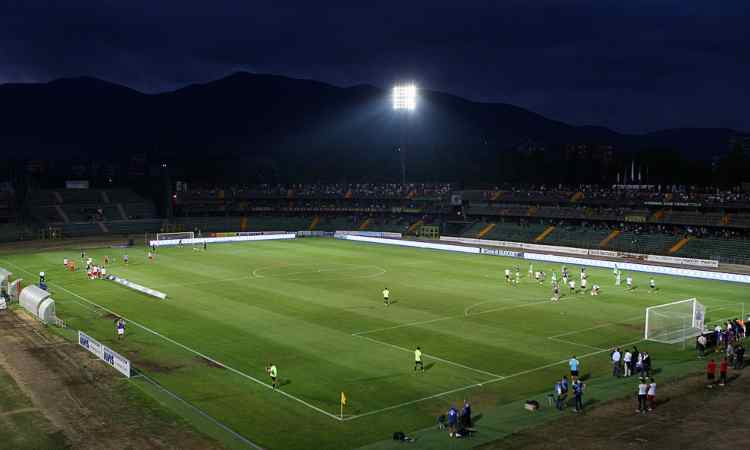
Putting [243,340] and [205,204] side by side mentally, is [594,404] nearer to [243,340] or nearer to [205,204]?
[243,340]

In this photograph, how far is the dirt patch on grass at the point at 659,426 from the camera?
20.0m

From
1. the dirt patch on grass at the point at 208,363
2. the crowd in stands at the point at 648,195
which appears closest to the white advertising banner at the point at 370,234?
the crowd in stands at the point at 648,195

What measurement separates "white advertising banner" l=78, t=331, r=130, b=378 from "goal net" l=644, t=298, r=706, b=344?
2655cm

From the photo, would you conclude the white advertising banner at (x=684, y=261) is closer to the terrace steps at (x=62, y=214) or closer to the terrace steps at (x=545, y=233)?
the terrace steps at (x=545, y=233)

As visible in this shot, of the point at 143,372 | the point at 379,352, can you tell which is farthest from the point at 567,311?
the point at 143,372

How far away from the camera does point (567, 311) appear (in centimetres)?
4250

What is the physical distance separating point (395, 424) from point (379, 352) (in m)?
9.71

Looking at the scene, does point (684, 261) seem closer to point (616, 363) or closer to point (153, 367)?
point (616, 363)

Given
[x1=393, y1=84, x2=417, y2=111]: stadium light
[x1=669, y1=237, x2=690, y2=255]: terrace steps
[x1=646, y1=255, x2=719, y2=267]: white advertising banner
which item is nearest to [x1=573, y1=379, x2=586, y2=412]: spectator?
[x1=646, y1=255, x2=719, y2=267]: white advertising banner

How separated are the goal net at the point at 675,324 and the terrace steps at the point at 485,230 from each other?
2113 inches

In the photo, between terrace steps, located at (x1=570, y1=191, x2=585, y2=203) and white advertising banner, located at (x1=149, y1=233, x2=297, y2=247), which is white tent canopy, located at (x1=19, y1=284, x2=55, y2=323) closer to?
white advertising banner, located at (x1=149, y1=233, x2=297, y2=247)

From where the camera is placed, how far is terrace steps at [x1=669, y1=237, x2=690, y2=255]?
69.5m

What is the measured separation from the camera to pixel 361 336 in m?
35.7

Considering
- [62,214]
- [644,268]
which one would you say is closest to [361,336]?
[644,268]
